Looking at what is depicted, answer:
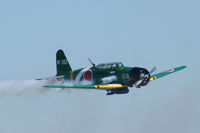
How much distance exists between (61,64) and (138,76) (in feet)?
32.7

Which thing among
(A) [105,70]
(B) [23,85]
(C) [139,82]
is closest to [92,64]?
(A) [105,70]

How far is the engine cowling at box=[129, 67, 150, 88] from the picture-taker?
41.6 metres

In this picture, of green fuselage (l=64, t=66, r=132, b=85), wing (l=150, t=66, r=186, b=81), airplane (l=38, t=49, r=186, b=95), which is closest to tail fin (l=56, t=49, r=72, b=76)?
green fuselage (l=64, t=66, r=132, b=85)

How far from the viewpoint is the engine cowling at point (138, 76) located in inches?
1638

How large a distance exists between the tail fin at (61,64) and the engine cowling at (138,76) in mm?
8277

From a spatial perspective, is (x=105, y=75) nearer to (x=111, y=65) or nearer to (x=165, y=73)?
(x=111, y=65)

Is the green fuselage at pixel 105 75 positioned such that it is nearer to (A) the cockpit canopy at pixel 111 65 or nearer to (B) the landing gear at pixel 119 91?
(A) the cockpit canopy at pixel 111 65

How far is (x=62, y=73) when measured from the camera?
48.6 meters

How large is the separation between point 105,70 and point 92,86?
6.77ft

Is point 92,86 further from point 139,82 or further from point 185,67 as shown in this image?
point 185,67

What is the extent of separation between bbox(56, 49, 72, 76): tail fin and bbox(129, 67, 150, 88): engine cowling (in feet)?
27.2

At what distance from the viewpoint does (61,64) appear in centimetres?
4909

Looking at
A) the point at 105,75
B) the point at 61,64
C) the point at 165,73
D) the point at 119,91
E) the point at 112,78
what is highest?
the point at 61,64

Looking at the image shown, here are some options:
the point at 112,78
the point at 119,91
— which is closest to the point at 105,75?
the point at 112,78
